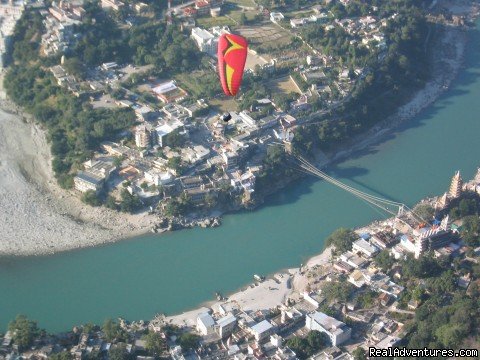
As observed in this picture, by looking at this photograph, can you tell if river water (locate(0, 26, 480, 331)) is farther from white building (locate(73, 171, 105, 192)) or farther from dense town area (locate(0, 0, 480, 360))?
white building (locate(73, 171, 105, 192))

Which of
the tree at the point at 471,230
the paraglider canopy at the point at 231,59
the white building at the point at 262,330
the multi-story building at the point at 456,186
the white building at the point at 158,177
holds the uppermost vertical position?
the paraglider canopy at the point at 231,59

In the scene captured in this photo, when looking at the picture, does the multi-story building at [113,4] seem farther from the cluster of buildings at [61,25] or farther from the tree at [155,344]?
the tree at [155,344]

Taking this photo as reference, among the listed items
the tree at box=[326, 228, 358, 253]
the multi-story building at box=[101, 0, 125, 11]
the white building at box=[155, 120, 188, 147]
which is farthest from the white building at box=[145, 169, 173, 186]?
the multi-story building at box=[101, 0, 125, 11]

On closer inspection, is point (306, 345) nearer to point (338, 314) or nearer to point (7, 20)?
point (338, 314)

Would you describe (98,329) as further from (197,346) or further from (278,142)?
(278,142)

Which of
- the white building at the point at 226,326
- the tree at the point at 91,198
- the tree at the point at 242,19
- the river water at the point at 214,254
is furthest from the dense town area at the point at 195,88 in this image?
the white building at the point at 226,326

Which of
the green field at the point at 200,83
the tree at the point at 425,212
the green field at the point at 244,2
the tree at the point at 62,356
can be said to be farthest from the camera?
the green field at the point at 244,2

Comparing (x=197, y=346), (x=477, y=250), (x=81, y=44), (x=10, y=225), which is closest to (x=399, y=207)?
(x=477, y=250)
